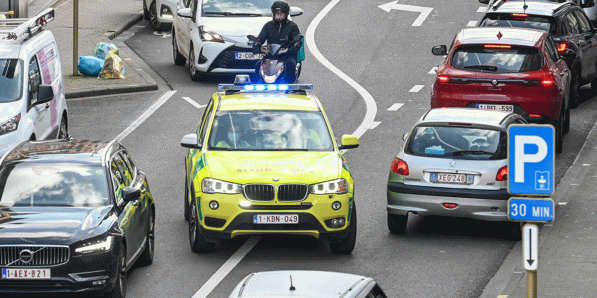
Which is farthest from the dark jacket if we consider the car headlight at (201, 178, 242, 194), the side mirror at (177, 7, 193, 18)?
the car headlight at (201, 178, 242, 194)

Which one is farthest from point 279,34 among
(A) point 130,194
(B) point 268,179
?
(A) point 130,194

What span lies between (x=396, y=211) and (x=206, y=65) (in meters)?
10.6

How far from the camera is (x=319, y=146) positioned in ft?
52.4

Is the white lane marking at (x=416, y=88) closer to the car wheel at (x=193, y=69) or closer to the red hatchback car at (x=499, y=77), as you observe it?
the car wheel at (x=193, y=69)

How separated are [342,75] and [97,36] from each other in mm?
7006

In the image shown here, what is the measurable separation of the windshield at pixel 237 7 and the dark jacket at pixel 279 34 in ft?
16.1

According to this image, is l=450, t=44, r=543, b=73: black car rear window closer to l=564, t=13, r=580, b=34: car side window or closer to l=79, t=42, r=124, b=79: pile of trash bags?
l=564, t=13, r=580, b=34: car side window

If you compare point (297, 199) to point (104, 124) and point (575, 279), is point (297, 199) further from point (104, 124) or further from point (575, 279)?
point (104, 124)

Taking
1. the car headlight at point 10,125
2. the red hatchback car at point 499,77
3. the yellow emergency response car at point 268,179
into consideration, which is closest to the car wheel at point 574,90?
the red hatchback car at point 499,77

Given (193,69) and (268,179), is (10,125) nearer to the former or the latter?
(268,179)

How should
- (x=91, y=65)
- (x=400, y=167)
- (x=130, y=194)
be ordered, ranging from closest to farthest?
(x=130, y=194) < (x=400, y=167) < (x=91, y=65)

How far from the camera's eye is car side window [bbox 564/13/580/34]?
24.3 metres

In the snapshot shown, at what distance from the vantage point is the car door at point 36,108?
18797 mm

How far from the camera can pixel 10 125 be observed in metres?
18.1
